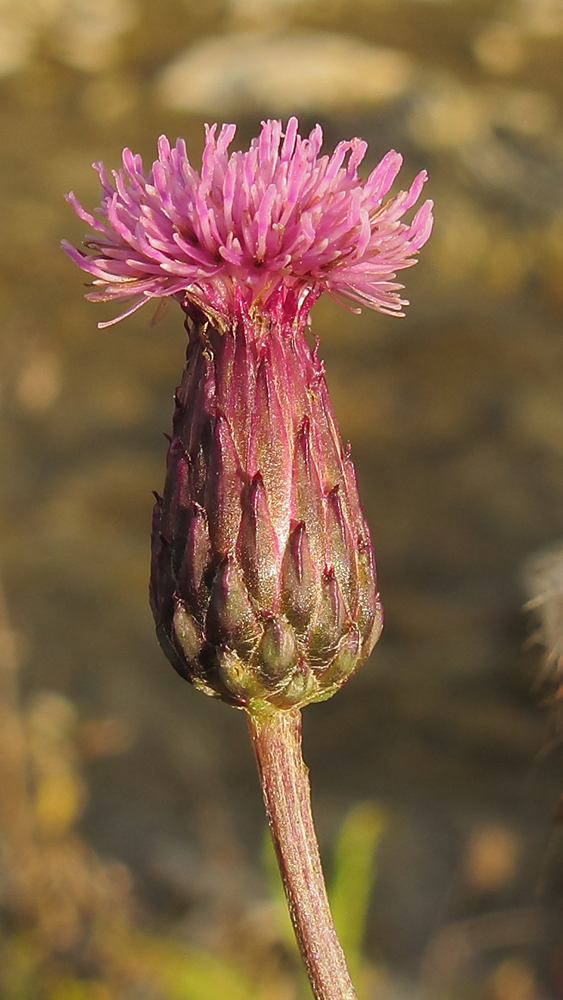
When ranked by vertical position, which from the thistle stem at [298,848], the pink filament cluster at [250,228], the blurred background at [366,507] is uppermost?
the blurred background at [366,507]

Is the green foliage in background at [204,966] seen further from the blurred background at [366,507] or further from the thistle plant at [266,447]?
the thistle plant at [266,447]

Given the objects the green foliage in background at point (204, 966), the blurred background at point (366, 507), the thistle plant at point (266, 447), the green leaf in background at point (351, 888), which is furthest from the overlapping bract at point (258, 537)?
the blurred background at point (366, 507)

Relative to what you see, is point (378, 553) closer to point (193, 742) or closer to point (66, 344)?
point (193, 742)

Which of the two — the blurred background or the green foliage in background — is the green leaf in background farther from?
the blurred background

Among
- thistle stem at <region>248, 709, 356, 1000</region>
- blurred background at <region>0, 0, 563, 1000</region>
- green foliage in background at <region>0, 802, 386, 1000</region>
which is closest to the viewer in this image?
thistle stem at <region>248, 709, 356, 1000</region>

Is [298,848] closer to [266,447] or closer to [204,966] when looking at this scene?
[266,447]

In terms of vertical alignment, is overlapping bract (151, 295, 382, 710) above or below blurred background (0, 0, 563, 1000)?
below

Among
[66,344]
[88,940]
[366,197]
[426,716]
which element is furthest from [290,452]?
[66,344]

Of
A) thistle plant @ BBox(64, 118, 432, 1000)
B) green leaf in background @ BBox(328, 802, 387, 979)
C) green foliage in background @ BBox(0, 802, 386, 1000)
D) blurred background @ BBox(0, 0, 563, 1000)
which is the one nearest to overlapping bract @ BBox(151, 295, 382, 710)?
thistle plant @ BBox(64, 118, 432, 1000)
